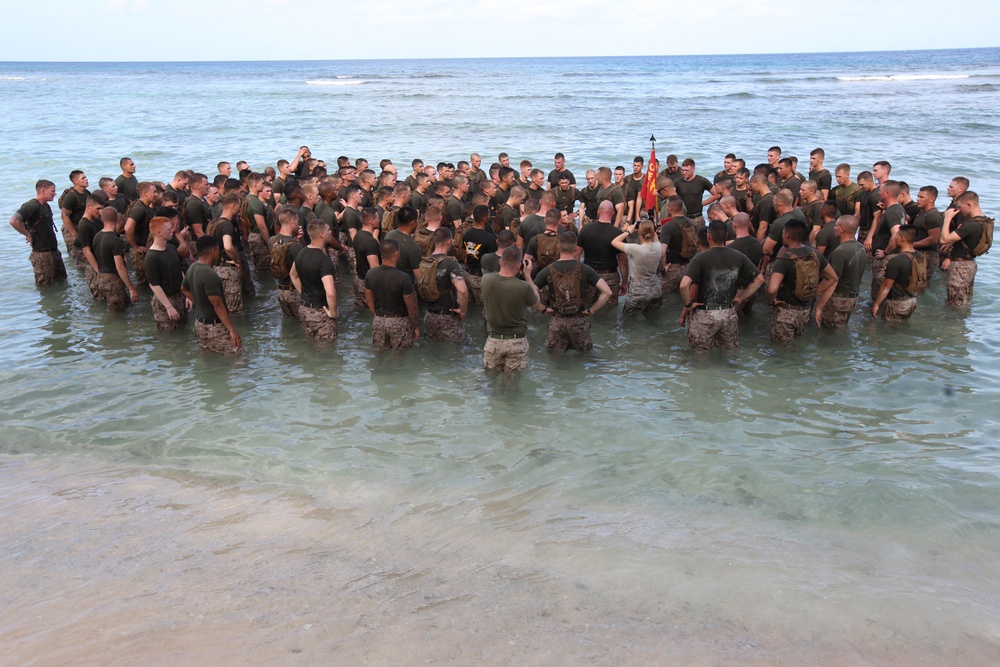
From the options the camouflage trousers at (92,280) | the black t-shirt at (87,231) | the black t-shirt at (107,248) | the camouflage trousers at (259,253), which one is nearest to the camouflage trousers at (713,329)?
the camouflage trousers at (259,253)

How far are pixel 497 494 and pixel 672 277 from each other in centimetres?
612

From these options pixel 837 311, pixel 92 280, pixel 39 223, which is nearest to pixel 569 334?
pixel 837 311

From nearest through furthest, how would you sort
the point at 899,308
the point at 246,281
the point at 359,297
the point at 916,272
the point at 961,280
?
1. the point at 916,272
2. the point at 899,308
3. the point at 961,280
4. the point at 359,297
5. the point at 246,281

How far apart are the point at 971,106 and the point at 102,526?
49012 millimetres

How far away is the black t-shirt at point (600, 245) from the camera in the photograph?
1062 centimetres

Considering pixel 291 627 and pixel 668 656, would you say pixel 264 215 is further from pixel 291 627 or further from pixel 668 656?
pixel 668 656

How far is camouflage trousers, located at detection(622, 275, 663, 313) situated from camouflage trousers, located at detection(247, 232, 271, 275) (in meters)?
6.28

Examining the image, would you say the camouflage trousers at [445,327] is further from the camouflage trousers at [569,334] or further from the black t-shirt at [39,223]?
the black t-shirt at [39,223]

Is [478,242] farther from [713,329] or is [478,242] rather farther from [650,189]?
[650,189]

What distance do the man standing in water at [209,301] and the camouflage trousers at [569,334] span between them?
4.15m

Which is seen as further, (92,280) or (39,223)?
(39,223)

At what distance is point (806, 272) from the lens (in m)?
9.34

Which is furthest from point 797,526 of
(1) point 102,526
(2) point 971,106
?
(2) point 971,106

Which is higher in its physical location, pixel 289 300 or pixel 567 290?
pixel 567 290
